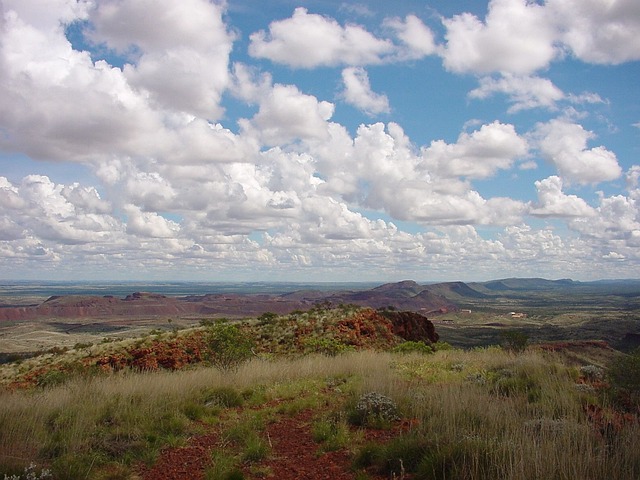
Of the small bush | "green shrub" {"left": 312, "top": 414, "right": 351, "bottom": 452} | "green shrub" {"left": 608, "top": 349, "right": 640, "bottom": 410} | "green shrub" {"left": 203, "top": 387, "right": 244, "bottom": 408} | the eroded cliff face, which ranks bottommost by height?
the eroded cliff face

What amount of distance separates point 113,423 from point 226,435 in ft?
6.83

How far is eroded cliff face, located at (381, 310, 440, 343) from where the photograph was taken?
30.3 metres

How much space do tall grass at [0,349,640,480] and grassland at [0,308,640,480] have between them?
0.03 metres

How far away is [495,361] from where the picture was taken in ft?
49.2

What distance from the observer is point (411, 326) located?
31625mm

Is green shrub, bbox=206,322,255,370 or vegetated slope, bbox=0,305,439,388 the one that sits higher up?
green shrub, bbox=206,322,255,370

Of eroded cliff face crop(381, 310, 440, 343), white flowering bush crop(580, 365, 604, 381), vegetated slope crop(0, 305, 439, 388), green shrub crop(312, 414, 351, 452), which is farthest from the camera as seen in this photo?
eroded cliff face crop(381, 310, 440, 343)

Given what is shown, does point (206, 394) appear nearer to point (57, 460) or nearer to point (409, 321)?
point (57, 460)

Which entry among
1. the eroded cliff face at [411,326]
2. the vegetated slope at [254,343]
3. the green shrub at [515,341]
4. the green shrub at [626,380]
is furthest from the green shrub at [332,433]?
the eroded cliff face at [411,326]

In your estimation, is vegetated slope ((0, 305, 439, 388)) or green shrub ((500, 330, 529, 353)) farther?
vegetated slope ((0, 305, 439, 388))

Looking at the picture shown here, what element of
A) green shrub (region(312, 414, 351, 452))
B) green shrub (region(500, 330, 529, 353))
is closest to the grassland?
green shrub (region(312, 414, 351, 452))

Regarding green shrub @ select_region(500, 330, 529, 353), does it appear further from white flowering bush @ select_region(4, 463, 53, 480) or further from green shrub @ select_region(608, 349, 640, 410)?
white flowering bush @ select_region(4, 463, 53, 480)

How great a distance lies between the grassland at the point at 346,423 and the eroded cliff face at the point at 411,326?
16499 millimetres

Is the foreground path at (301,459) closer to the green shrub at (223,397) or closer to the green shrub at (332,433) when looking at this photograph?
the green shrub at (332,433)
